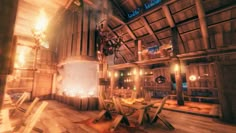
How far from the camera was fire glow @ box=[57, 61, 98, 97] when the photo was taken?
8.13 metres

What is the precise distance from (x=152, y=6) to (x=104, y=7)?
3.87m

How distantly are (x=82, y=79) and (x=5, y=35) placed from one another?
8.03 m

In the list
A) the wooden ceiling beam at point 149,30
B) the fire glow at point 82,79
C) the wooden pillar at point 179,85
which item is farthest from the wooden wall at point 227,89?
the fire glow at point 82,79

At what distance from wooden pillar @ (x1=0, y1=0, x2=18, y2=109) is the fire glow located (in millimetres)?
7316

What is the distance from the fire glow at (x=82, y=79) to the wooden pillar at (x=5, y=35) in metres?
7.32

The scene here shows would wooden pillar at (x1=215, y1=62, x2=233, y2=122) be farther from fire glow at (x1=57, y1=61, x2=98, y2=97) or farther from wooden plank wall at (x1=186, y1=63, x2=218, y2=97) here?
fire glow at (x1=57, y1=61, x2=98, y2=97)

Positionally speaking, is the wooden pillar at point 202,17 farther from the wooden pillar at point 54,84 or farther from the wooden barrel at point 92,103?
the wooden pillar at point 54,84

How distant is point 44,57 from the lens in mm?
10586

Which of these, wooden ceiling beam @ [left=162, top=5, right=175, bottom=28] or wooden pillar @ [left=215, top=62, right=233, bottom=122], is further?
wooden ceiling beam @ [left=162, top=5, right=175, bottom=28]

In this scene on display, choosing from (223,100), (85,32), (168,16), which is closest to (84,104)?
(85,32)

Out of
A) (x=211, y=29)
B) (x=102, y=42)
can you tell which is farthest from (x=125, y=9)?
(x=211, y=29)

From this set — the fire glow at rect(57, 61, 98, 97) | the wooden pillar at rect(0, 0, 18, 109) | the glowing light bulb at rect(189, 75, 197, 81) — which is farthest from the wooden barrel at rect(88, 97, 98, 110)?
the glowing light bulb at rect(189, 75, 197, 81)

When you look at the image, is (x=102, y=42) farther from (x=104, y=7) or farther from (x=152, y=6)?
(x=152, y=6)

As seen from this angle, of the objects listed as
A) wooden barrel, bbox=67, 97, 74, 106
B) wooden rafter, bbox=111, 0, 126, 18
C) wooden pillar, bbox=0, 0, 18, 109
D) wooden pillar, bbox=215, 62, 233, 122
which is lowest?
wooden barrel, bbox=67, 97, 74, 106
